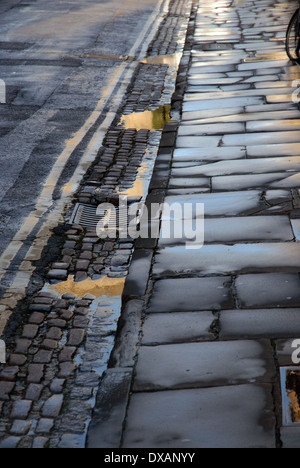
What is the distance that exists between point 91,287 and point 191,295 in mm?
802

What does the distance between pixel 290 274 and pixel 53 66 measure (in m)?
7.92

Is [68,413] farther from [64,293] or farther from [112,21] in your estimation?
[112,21]

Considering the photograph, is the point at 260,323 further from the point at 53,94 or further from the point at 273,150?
the point at 53,94

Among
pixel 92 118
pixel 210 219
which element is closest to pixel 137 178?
pixel 210 219

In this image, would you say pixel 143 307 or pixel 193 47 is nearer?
pixel 143 307

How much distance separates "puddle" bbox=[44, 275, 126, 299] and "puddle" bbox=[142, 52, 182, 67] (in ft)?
25.2

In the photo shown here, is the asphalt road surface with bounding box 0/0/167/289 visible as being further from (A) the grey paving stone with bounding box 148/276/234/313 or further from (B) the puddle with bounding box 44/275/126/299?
(A) the grey paving stone with bounding box 148/276/234/313

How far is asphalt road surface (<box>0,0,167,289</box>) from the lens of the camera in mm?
5977

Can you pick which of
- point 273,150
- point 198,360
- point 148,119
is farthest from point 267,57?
point 198,360

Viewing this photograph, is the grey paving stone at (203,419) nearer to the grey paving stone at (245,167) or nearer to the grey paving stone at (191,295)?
the grey paving stone at (191,295)

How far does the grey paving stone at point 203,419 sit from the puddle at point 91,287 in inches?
50.2

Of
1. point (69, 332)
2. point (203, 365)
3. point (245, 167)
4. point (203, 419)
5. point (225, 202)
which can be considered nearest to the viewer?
point (203, 419)

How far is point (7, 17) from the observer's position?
15.6m

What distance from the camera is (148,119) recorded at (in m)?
8.45
